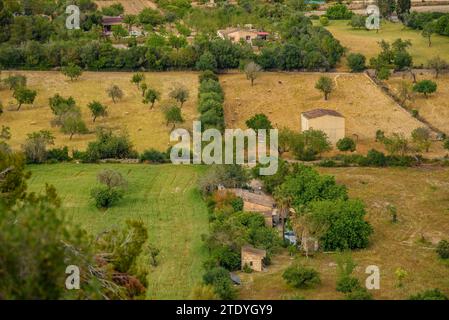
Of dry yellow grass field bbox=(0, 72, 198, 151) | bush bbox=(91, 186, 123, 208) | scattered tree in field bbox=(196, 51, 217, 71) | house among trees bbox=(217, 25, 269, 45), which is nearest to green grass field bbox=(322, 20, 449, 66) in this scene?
house among trees bbox=(217, 25, 269, 45)

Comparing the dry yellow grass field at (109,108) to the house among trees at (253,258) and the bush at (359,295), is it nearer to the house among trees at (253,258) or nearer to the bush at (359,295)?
the house among trees at (253,258)

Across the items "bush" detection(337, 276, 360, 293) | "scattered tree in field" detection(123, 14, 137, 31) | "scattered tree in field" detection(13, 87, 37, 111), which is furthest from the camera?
"scattered tree in field" detection(123, 14, 137, 31)

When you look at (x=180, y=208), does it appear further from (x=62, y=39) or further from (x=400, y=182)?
(x=62, y=39)

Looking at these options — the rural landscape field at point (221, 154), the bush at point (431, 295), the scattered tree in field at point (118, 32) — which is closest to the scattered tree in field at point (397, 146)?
the rural landscape field at point (221, 154)

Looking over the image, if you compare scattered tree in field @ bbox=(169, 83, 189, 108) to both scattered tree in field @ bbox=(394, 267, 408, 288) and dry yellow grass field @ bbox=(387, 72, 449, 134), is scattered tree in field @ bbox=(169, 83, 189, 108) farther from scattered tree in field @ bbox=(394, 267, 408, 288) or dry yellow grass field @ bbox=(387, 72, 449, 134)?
scattered tree in field @ bbox=(394, 267, 408, 288)

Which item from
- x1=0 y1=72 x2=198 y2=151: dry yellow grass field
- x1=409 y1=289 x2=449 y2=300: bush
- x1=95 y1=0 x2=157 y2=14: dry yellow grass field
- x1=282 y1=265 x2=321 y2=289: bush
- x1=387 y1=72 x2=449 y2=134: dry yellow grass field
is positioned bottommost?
x1=95 y1=0 x2=157 y2=14: dry yellow grass field

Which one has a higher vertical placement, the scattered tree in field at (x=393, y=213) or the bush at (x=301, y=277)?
the bush at (x=301, y=277)
